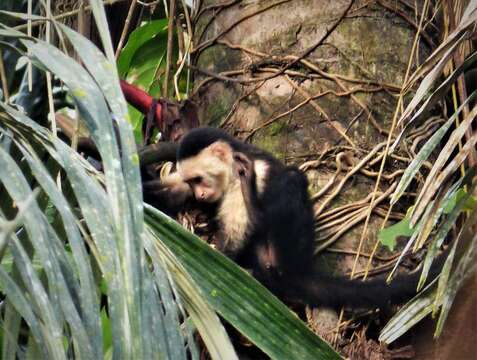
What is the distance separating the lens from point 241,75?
356 centimetres

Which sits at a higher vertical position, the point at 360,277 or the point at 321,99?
the point at 321,99

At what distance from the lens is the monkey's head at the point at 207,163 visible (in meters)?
3.72


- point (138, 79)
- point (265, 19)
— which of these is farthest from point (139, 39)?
point (265, 19)

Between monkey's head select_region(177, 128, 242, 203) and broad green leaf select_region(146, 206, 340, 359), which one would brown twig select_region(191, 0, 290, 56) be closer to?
monkey's head select_region(177, 128, 242, 203)

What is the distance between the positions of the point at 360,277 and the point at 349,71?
2.43ft

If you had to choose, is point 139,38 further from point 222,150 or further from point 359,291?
point 359,291

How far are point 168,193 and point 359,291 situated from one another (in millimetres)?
1011

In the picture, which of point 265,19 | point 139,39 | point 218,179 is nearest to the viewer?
point 265,19

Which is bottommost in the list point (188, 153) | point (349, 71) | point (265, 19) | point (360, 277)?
point (360, 277)

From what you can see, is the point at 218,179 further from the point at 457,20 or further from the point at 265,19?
the point at 457,20

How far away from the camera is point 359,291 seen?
3203 mm

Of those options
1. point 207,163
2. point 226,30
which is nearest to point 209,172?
point 207,163

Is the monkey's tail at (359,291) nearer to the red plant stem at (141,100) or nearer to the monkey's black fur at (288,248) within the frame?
the monkey's black fur at (288,248)

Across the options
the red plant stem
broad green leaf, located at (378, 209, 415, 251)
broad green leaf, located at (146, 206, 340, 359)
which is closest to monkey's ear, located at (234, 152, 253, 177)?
the red plant stem
